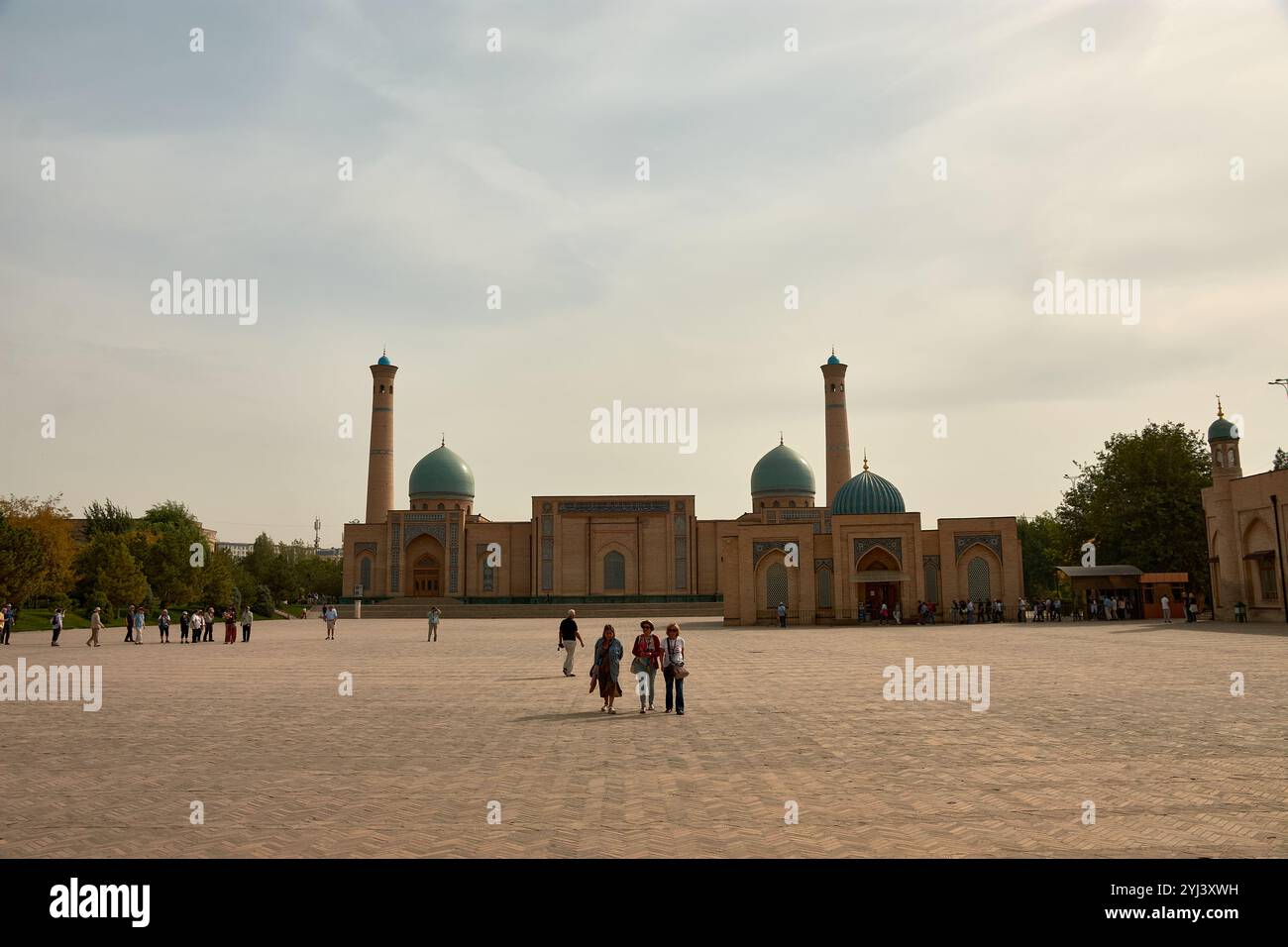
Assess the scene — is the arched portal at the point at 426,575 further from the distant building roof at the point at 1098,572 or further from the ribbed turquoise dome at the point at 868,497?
the distant building roof at the point at 1098,572

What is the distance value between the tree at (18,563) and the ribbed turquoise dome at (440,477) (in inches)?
1078

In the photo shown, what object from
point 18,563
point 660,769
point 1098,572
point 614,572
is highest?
point 18,563

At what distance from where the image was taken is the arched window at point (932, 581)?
4241cm

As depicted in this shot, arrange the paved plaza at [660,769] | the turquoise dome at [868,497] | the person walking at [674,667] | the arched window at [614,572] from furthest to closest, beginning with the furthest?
1. the arched window at [614,572]
2. the turquoise dome at [868,497]
3. the person walking at [674,667]
4. the paved plaza at [660,769]

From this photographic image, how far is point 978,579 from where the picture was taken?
42.4m

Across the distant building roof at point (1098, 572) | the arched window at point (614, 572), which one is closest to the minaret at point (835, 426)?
the arched window at point (614, 572)

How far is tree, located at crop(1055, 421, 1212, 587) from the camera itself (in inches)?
1852

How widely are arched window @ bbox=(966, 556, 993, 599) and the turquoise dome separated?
3.96 metres

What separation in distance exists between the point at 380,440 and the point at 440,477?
474 centimetres

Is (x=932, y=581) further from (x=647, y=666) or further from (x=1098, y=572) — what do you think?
(x=647, y=666)

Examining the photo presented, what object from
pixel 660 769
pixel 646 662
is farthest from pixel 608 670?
pixel 660 769
